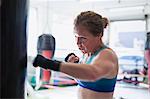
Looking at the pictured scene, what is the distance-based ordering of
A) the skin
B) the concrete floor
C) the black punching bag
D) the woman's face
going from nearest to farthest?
the black punching bag < the skin < the woman's face < the concrete floor

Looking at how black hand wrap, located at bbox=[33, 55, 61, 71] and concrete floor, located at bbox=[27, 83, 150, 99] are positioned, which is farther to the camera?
concrete floor, located at bbox=[27, 83, 150, 99]

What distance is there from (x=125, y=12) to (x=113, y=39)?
4.39 feet

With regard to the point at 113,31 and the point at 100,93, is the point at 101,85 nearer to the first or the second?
the point at 100,93

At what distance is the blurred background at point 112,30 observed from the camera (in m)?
7.21

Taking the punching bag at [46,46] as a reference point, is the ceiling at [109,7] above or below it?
above

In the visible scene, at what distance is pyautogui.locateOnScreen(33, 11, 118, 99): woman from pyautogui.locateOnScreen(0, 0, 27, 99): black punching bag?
144 mm

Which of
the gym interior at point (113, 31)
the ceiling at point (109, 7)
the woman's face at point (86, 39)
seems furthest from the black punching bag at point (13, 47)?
the ceiling at point (109, 7)

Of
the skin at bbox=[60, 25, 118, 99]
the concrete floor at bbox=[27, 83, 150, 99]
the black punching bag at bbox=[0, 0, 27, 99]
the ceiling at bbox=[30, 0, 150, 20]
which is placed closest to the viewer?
the black punching bag at bbox=[0, 0, 27, 99]

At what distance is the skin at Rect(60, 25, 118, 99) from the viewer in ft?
3.77

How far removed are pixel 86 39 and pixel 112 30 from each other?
822 centimetres

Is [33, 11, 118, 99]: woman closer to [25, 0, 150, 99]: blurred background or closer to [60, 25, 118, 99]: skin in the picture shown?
[60, 25, 118, 99]: skin

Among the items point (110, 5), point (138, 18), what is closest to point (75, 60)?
point (110, 5)

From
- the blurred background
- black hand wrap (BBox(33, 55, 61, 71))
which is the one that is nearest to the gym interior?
the blurred background

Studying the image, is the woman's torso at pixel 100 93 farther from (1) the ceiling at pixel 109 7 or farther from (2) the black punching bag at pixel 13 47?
(1) the ceiling at pixel 109 7
